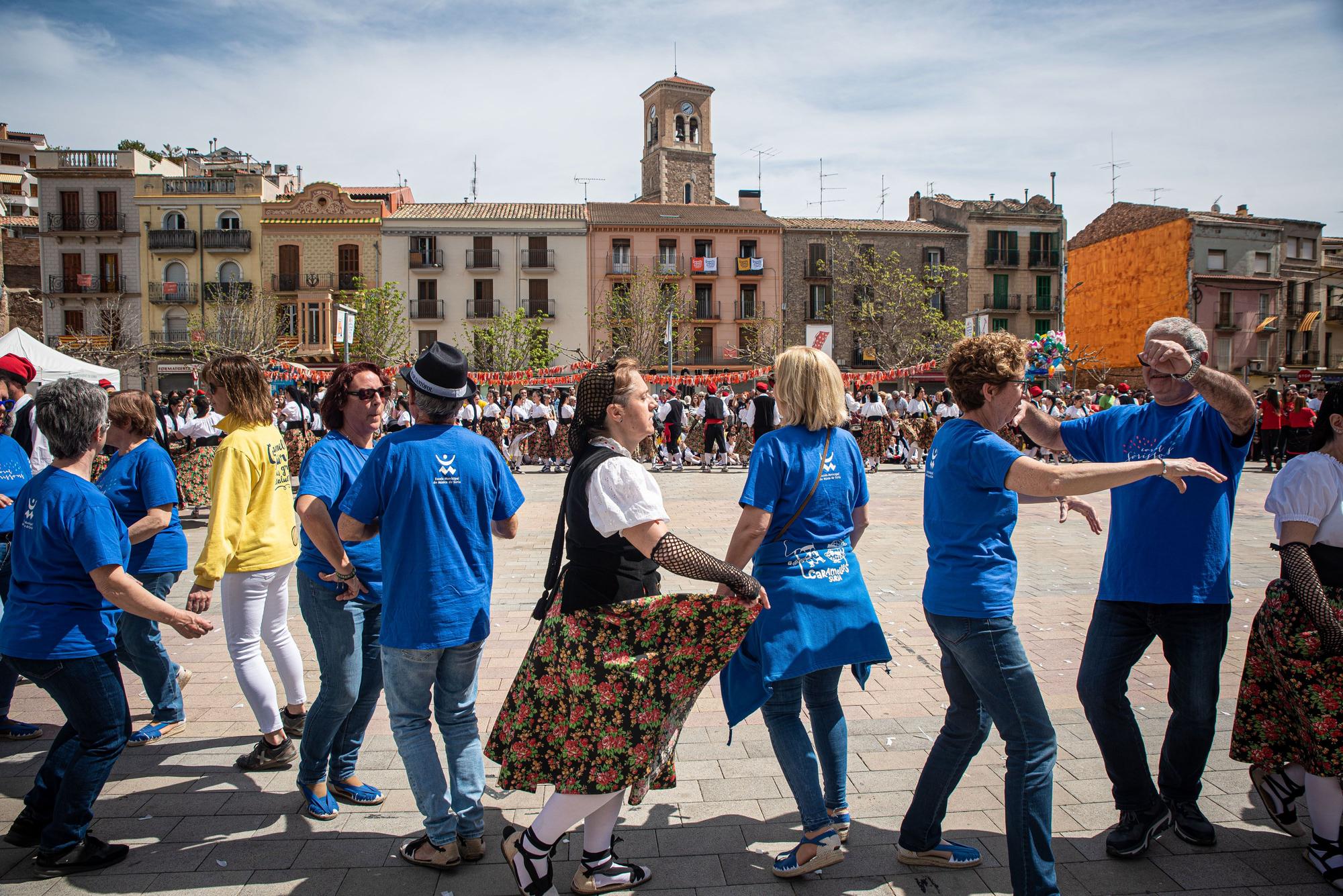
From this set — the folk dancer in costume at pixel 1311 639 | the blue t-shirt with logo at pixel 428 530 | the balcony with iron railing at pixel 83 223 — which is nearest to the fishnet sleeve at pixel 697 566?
the blue t-shirt with logo at pixel 428 530

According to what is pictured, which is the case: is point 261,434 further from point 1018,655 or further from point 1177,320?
point 1177,320

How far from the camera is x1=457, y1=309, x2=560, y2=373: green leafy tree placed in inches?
1619

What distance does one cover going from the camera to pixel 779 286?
45.9 meters

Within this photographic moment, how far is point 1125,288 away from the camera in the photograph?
156 ft

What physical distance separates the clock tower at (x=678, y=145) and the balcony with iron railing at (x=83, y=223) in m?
27.4

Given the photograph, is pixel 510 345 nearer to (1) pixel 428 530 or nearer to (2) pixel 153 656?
(2) pixel 153 656

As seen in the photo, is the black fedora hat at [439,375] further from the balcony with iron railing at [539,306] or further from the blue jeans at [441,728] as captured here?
the balcony with iron railing at [539,306]

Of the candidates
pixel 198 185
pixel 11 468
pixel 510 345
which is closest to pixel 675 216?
pixel 510 345

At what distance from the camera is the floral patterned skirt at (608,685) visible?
2.69 meters

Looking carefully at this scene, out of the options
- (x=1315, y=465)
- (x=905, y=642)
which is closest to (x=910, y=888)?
(x=1315, y=465)

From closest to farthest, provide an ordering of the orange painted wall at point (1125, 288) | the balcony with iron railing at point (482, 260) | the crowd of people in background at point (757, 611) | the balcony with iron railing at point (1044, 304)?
the crowd of people in background at point (757, 611) → the balcony with iron railing at point (482, 260) → the orange painted wall at point (1125, 288) → the balcony with iron railing at point (1044, 304)

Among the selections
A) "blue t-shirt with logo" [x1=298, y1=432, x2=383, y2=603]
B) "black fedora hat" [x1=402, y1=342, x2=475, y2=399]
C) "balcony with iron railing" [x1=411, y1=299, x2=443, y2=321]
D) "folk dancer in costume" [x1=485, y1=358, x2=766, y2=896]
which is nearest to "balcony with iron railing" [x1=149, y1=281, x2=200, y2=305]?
"balcony with iron railing" [x1=411, y1=299, x2=443, y2=321]

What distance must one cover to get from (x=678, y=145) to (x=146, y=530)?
52.7 m

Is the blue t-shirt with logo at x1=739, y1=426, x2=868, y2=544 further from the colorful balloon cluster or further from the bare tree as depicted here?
the bare tree
